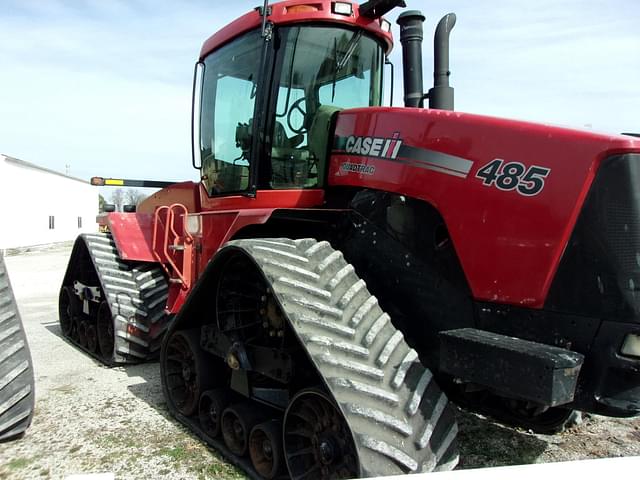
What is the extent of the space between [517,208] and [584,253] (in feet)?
1.13

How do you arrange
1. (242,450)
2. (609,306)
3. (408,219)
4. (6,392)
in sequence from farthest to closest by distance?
1. (6,392)
2. (242,450)
3. (408,219)
4. (609,306)

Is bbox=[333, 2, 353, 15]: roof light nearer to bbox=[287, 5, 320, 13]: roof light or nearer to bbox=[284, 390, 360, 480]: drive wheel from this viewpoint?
bbox=[287, 5, 320, 13]: roof light

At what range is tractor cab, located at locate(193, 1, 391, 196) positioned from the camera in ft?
12.3

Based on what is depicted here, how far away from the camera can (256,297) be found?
336cm

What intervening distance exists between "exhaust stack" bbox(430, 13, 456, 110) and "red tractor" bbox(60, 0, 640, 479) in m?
0.01

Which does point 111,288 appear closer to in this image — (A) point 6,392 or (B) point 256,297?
(A) point 6,392

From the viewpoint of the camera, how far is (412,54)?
3670 millimetres

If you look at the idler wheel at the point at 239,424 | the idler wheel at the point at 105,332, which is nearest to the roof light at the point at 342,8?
the idler wheel at the point at 239,424

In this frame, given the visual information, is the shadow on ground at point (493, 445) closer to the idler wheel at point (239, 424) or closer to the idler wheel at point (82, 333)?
the idler wheel at point (239, 424)

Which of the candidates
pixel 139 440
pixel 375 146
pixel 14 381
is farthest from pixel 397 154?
pixel 14 381

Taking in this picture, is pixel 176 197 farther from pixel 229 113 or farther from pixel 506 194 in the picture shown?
pixel 506 194

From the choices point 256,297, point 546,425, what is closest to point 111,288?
point 256,297

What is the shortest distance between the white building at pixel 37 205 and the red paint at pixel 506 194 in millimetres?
28424

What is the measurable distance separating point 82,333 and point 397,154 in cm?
476
